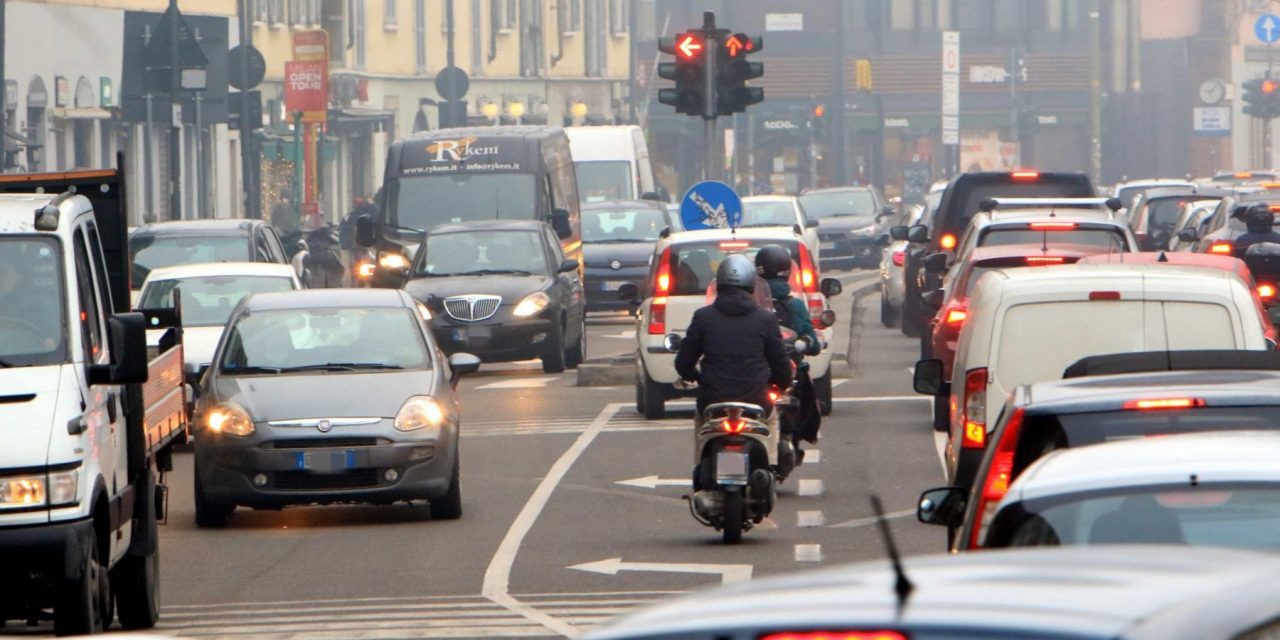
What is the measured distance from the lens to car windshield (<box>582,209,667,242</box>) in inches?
1507

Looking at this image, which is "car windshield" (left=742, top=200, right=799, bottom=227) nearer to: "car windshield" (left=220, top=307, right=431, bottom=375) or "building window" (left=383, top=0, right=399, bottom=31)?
"building window" (left=383, top=0, right=399, bottom=31)

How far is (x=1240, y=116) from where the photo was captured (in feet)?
326

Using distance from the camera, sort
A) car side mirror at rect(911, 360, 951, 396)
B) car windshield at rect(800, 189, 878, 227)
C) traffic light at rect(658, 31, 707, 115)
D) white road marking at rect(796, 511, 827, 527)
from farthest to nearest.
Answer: car windshield at rect(800, 189, 878, 227) < traffic light at rect(658, 31, 707, 115) < white road marking at rect(796, 511, 827, 527) < car side mirror at rect(911, 360, 951, 396)

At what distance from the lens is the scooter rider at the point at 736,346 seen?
45.1 ft

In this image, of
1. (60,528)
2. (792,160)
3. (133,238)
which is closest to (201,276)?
(133,238)

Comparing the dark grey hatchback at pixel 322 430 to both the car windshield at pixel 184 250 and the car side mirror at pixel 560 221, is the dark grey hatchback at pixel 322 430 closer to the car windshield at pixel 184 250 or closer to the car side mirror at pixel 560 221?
the car windshield at pixel 184 250

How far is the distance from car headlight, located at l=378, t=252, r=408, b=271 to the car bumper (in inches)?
670

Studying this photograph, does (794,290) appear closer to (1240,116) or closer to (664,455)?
(664,455)

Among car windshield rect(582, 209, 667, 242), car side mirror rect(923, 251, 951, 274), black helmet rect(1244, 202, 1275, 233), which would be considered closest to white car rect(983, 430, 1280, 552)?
car side mirror rect(923, 251, 951, 274)

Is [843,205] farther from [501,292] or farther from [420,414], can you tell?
[420,414]

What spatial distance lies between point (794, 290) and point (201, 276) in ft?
16.6

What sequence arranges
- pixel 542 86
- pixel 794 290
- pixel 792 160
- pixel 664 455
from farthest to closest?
1. pixel 792 160
2. pixel 542 86
3. pixel 794 290
4. pixel 664 455

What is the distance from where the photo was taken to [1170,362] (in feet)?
32.0

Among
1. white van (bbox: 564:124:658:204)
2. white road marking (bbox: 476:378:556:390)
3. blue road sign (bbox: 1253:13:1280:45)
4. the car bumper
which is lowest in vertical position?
white road marking (bbox: 476:378:556:390)
